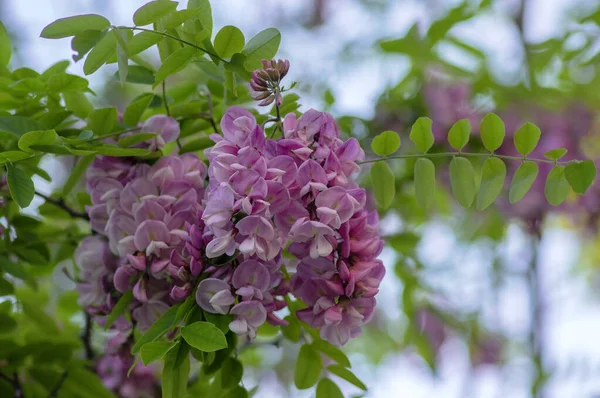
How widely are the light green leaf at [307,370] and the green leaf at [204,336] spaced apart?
137 mm

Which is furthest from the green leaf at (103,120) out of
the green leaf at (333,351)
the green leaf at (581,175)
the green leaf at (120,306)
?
the green leaf at (581,175)

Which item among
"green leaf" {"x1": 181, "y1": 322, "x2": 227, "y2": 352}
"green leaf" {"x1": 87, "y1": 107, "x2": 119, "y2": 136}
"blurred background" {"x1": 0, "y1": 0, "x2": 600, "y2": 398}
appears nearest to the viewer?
"green leaf" {"x1": 181, "y1": 322, "x2": 227, "y2": 352}

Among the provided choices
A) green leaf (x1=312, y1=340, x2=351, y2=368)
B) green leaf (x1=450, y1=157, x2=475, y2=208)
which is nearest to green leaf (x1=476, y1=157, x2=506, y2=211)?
green leaf (x1=450, y1=157, x2=475, y2=208)

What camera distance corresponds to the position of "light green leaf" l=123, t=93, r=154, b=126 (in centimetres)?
47

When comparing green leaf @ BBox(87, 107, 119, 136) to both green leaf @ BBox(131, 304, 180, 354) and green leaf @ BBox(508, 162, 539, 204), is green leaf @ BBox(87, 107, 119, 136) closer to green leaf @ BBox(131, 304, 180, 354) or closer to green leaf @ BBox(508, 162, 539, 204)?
green leaf @ BBox(131, 304, 180, 354)

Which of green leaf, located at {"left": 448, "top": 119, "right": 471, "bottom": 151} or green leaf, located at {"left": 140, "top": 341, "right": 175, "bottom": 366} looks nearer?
green leaf, located at {"left": 140, "top": 341, "right": 175, "bottom": 366}

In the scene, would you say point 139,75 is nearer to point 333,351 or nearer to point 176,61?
point 176,61

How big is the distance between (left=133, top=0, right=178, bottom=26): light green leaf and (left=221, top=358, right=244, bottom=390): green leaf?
235mm

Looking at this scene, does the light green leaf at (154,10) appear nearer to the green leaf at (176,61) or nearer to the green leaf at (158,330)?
the green leaf at (176,61)

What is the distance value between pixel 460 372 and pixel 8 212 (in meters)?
1.19

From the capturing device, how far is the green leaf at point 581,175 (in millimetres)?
424

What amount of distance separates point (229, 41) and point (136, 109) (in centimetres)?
9

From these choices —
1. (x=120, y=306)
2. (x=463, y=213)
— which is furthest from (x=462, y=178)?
(x=463, y=213)

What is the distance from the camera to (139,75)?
51cm
